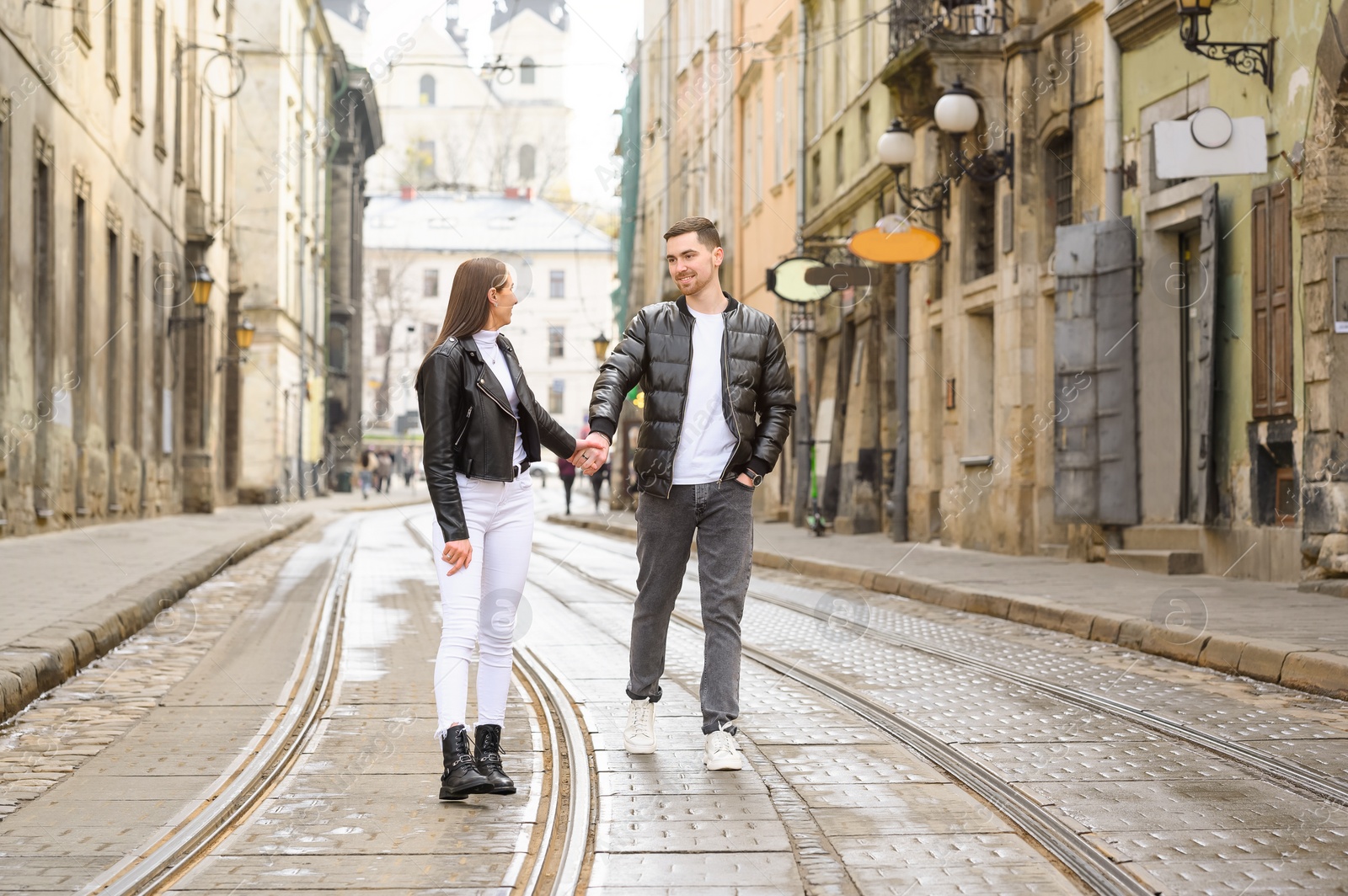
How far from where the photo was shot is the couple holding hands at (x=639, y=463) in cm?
536

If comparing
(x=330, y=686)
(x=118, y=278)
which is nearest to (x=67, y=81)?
(x=118, y=278)

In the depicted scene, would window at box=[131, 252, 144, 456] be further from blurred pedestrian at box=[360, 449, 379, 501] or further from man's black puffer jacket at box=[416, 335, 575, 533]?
man's black puffer jacket at box=[416, 335, 575, 533]

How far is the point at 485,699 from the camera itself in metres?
5.48

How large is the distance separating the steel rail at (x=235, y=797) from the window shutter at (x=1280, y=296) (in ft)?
25.8

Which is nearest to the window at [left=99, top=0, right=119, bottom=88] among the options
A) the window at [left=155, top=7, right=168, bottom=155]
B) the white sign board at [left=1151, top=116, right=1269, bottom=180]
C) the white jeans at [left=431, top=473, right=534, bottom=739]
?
the window at [left=155, top=7, right=168, bottom=155]

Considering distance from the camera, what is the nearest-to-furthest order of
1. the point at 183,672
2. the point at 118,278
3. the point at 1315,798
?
the point at 1315,798 < the point at 183,672 < the point at 118,278

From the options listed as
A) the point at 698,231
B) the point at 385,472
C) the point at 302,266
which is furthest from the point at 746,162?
the point at 698,231

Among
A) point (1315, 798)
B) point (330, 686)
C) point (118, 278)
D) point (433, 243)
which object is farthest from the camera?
point (433, 243)

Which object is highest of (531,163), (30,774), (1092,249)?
(531,163)

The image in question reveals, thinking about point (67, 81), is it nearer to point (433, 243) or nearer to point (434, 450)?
point (434, 450)

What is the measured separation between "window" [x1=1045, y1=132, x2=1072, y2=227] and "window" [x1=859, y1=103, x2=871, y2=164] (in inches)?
292

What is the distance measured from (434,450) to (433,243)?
8228 cm

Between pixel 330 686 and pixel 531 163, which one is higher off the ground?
pixel 531 163

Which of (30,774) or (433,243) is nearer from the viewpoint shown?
(30,774)
